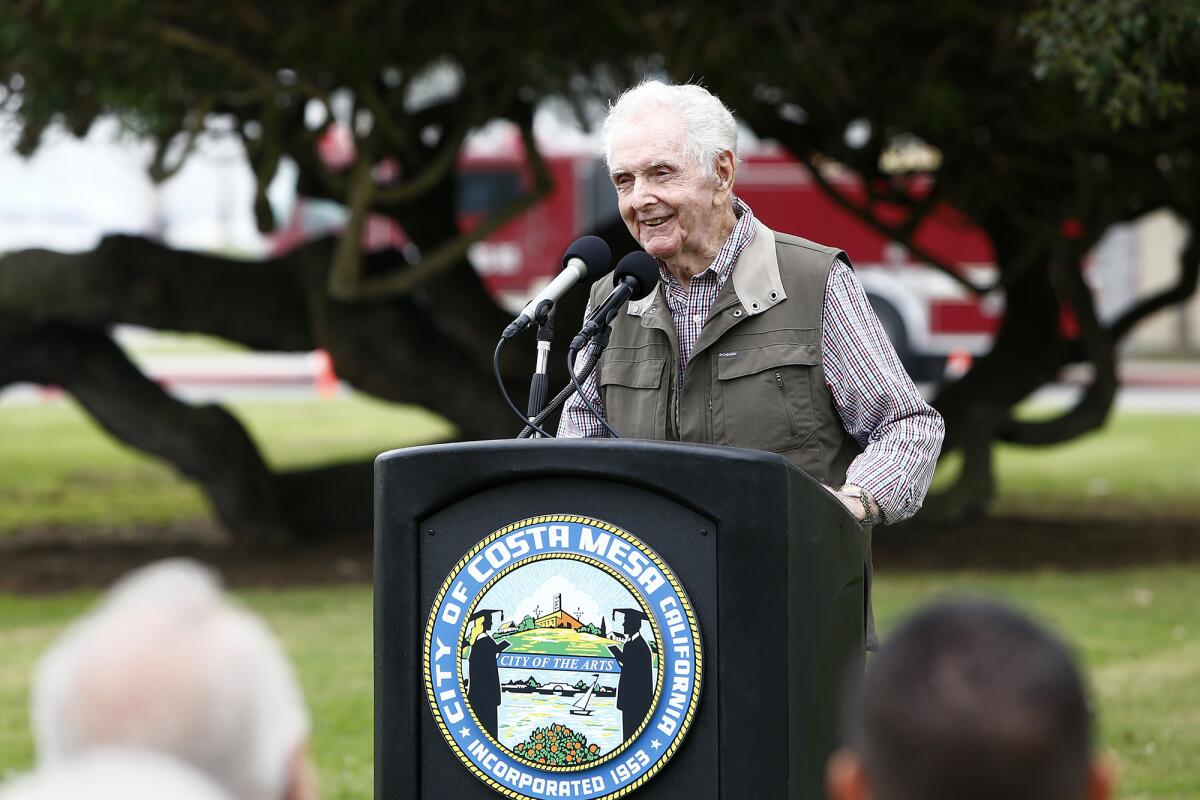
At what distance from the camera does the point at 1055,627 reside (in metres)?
4.47

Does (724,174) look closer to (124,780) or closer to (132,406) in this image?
(124,780)

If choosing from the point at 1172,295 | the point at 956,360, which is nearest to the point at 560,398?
the point at 1172,295

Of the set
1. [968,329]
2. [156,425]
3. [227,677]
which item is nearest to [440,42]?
[156,425]

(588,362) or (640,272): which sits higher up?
(640,272)

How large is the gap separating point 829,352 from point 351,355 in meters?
7.80

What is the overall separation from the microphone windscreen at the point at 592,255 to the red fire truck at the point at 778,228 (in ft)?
55.3

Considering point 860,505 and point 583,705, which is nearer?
point 583,705

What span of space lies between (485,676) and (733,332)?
0.92 m

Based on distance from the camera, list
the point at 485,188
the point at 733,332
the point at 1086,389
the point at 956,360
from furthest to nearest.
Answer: the point at 956,360 → the point at 485,188 → the point at 1086,389 → the point at 733,332

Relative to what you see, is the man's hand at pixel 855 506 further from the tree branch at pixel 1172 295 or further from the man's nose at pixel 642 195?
the tree branch at pixel 1172 295

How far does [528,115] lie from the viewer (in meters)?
10.4

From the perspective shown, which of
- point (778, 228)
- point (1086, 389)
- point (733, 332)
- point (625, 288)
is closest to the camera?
point (625, 288)

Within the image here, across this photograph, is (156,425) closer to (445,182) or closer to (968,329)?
(445,182)

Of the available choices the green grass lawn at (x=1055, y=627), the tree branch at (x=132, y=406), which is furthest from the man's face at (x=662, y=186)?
the tree branch at (x=132, y=406)
